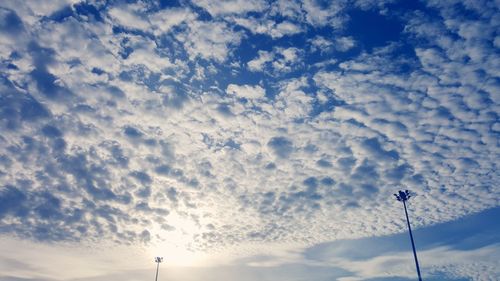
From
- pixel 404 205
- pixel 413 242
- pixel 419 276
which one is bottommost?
pixel 419 276

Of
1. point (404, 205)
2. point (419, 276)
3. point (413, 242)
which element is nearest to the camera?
point (419, 276)

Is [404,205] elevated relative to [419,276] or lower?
elevated

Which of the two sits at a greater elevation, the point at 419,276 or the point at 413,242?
the point at 413,242

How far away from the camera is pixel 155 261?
76938 mm

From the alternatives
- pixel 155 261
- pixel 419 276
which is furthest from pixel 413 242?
pixel 155 261

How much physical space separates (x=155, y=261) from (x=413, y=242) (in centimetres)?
5660

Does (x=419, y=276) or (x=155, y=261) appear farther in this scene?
(x=155, y=261)

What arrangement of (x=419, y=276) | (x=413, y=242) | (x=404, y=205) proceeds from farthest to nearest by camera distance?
(x=404, y=205)
(x=413, y=242)
(x=419, y=276)

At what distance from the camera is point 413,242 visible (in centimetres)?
3938

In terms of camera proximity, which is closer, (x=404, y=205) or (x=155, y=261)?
(x=404, y=205)

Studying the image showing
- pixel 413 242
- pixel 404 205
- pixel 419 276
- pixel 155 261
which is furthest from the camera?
pixel 155 261

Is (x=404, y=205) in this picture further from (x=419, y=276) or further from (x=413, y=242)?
(x=419, y=276)

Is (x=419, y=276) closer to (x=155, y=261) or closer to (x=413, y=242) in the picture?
(x=413, y=242)

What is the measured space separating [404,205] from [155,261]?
2201 inches
